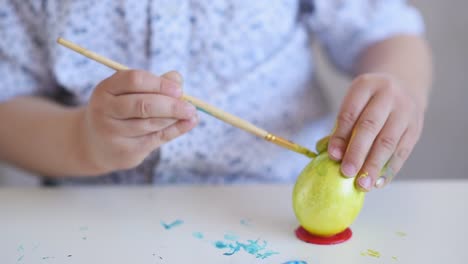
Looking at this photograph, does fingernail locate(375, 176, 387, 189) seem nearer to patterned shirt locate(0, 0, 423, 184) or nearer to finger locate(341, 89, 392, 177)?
finger locate(341, 89, 392, 177)

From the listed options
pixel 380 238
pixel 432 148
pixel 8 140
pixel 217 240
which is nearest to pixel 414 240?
pixel 380 238

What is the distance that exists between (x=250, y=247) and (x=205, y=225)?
0.07 metres

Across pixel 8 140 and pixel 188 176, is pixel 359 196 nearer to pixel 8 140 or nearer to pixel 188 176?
pixel 188 176

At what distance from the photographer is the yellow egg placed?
495 millimetres

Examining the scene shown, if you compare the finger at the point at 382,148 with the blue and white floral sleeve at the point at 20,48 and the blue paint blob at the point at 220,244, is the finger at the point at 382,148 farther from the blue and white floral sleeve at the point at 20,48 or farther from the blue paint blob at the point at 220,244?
the blue and white floral sleeve at the point at 20,48

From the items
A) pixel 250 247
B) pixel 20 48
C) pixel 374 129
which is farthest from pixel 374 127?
pixel 20 48

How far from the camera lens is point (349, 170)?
1.62ft

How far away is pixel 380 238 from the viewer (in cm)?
52

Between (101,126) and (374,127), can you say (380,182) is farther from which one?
(101,126)

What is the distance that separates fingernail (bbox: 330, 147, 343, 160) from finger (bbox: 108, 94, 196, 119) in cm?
12

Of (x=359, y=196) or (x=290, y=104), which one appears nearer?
(x=359, y=196)

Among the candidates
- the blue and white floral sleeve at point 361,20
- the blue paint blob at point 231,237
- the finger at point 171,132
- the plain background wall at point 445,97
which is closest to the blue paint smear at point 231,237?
the blue paint blob at point 231,237

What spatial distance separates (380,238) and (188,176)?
29cm

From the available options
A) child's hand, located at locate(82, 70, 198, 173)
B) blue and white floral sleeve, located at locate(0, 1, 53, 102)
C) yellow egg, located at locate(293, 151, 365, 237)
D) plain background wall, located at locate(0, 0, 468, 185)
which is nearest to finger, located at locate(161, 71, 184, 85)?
child's hand, located at locate(82, 70, 198, 173)
